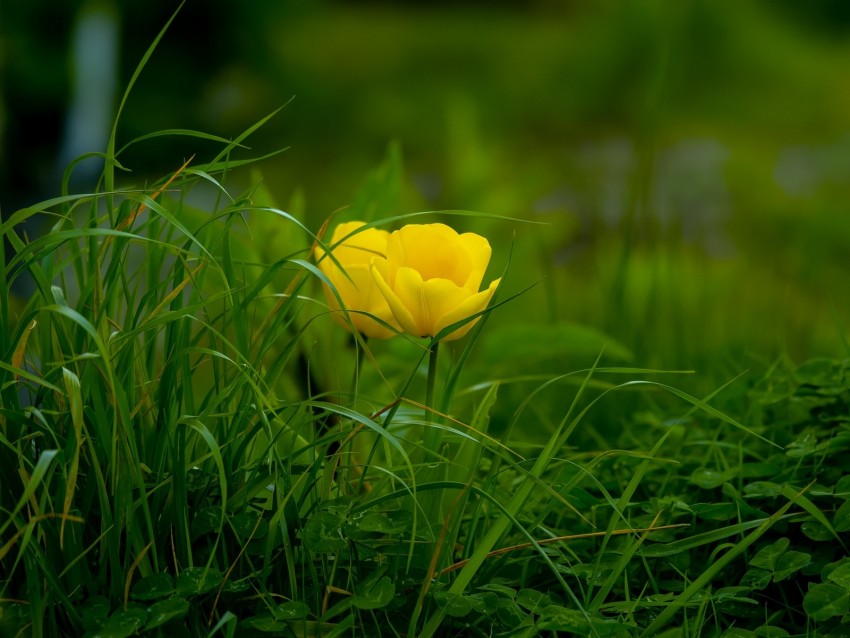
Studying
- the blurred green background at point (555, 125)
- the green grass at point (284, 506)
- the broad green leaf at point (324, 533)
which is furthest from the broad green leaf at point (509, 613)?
the blurred green background at point (555, 125)

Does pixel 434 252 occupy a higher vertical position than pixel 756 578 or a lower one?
higher

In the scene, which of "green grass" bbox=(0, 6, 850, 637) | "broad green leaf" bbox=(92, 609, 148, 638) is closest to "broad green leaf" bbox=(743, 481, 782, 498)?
"green grass" bbox=(0, 6, 850, 637)

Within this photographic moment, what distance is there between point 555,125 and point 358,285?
367 cm

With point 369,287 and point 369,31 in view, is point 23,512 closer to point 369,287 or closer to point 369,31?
point 369,287

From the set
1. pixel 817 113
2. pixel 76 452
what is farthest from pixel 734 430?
pixel 817 113

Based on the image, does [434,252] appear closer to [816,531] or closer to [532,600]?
[532,600]

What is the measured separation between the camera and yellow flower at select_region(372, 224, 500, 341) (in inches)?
33.0

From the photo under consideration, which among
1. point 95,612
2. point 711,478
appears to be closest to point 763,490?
point 711,478

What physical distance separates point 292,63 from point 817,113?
2335mm

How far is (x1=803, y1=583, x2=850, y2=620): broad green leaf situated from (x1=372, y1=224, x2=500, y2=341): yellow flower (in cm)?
35

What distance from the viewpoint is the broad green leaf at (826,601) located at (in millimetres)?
786

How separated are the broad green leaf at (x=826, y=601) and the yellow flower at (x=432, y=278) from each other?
0.35 meters

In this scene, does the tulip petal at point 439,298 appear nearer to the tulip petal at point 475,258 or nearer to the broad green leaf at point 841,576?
the tulip petal at point 475,258

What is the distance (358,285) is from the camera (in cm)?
90
